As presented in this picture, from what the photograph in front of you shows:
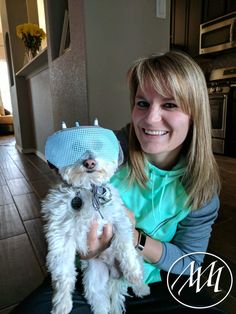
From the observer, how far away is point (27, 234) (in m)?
1.59

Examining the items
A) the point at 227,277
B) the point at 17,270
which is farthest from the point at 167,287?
the point at 17,270

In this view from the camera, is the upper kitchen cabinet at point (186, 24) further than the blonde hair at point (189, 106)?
Yes

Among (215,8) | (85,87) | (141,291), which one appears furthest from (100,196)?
(215,8)

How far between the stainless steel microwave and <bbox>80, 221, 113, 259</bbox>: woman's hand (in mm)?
3523

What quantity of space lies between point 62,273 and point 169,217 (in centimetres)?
36

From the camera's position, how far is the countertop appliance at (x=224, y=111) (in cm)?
336

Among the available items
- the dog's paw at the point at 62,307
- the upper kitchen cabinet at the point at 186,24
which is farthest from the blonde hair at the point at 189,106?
the upper kitchen cabinet at the point at 186,24

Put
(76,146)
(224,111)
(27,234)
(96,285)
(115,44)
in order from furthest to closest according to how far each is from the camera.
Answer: (224,111) < (27,234) < (115,44) < (96,285) < (76,146)

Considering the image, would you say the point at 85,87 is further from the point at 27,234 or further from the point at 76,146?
the point at 27,234

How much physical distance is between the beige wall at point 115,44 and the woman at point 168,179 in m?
0.51

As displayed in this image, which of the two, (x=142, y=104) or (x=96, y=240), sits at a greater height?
(x=142, y=104)

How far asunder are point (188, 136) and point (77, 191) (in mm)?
447

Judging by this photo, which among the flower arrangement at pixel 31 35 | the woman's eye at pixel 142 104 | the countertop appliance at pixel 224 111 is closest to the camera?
the woman's eye at pixel 142 104

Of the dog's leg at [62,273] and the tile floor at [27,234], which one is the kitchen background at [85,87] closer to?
the tile floor at [27,234]
